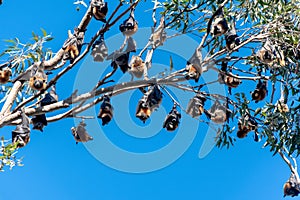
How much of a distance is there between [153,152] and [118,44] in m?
1.80

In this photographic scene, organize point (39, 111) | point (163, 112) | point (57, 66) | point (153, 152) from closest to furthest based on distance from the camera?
point (39, 111) → point (57, 66) → point (163, 112) → point (153, 152)

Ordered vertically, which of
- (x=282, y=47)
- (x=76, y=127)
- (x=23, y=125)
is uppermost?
(x=282, y=47)

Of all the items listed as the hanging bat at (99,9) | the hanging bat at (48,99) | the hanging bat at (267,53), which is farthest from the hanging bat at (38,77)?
the hanging bat at (267,53)

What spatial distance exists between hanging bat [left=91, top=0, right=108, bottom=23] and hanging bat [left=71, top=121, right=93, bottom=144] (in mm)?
1340

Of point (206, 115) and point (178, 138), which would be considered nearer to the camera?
point (206, 115)

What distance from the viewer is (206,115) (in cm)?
621

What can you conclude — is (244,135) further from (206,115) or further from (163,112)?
(163,112)

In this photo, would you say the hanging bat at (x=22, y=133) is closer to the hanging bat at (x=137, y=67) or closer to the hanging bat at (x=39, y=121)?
the hanging bat at (x=39, y=121)

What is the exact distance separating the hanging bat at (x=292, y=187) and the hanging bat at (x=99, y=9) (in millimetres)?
2865

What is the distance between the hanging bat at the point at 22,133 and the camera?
206 inches

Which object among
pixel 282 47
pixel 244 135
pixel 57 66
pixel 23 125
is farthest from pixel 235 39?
pixel 23 125

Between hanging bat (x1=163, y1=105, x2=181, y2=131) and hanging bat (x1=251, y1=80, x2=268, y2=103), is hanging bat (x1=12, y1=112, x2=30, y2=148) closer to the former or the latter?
hanging bat (x1=163, y1=105, x2=181, y2=131)

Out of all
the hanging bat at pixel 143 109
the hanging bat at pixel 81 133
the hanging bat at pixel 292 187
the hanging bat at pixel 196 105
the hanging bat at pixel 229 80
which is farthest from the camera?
the hanging bat at pixel 292 187

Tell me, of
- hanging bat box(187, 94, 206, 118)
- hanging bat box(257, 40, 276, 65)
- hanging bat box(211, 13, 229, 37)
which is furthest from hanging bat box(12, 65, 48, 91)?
hanging bat box(257, 40, 276, 65)
